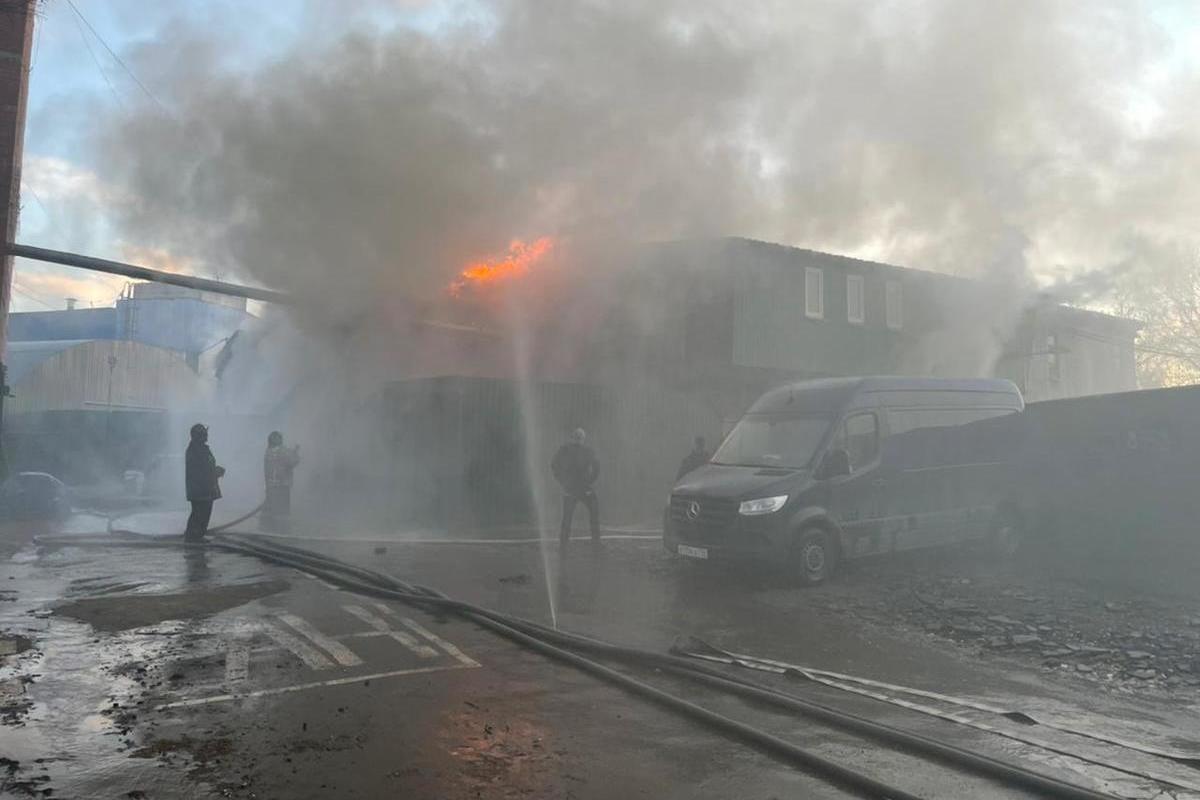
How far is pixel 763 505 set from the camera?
8211 mm

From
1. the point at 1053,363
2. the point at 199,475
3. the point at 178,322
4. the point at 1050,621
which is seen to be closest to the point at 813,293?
the point at 1053,363

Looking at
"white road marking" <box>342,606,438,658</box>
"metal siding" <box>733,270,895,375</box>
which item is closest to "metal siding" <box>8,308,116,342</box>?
"metal siding" <box>733,270,895,375</box>

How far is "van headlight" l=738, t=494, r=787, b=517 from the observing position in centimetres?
819

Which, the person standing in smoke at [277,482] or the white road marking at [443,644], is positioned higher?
the person standing in smoke at [277,482]

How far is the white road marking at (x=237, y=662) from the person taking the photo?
4.90m

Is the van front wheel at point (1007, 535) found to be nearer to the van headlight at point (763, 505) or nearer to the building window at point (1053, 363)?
the van headlight at point (763, 505)

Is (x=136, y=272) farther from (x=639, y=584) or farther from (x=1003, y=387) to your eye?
(x=1003, y=387)

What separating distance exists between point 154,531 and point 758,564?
9.39m

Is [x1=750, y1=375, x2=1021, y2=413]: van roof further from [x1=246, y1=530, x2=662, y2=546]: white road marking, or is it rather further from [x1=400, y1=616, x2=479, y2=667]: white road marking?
[x1=400, y1=616, x2=479, y2=667]: white road marking

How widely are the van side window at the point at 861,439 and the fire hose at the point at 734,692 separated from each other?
4267 millimetres

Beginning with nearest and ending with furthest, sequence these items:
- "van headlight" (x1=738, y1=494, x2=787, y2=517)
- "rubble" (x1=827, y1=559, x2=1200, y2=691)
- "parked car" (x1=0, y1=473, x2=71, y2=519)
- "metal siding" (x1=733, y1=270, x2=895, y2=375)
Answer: "rubble" (x1=827, y1=559, x2=1200, y2=691) < "van headlight" (x1=738, y1=494, x2=787, y2=517) < "parked car" (x1=0, y1=473, x2=71, y2=519) < "metal siding" (x1=733, y1=270, x2=895, y2=375)

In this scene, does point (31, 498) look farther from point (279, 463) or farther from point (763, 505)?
point (763, 505)

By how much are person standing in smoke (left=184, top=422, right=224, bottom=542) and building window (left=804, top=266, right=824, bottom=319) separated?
1374 cm

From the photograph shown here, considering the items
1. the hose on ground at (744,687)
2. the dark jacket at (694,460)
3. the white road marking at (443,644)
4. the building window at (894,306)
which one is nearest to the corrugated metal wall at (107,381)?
the dark jacket at (694,460)
